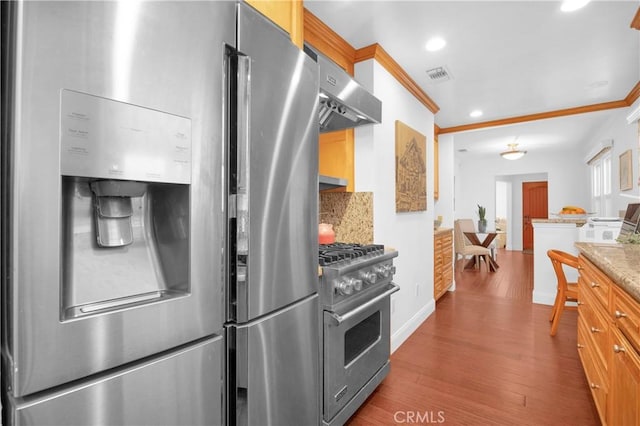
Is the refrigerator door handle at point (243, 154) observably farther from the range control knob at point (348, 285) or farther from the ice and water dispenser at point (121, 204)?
the range control knob at point (348, 285)

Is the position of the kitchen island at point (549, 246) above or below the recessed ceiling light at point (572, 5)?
below

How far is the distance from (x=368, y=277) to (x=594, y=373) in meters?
1.30

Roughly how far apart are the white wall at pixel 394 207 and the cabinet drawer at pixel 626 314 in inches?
57.0

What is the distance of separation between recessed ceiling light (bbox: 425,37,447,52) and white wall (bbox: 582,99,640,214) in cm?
255

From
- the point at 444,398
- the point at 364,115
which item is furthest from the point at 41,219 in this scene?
the point at 444,398

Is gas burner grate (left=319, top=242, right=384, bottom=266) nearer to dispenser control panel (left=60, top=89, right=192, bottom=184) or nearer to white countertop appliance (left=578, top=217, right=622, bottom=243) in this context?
dispenser control panel (left=60, top=89, right=192, bottom=184)

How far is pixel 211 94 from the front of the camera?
938 mm

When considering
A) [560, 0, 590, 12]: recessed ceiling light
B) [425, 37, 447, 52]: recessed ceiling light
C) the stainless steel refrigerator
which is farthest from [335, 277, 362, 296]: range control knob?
[560, 0, 590, 12]: recessed ceiling light

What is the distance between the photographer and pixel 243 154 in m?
1.03

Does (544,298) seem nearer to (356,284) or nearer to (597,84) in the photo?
(597,84)

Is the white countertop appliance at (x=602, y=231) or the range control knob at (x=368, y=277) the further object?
the white countertop appliance at (x=602, y=231)

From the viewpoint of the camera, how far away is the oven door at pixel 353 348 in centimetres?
158

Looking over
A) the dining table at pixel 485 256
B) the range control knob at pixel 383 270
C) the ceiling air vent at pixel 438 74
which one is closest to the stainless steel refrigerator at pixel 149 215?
the range control knob at pixel 383 270

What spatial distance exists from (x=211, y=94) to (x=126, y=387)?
798 millimetres
